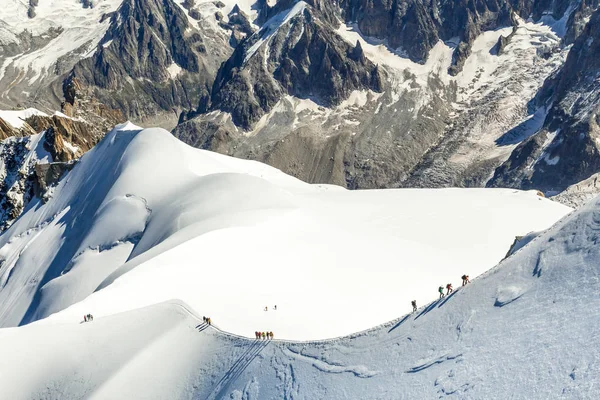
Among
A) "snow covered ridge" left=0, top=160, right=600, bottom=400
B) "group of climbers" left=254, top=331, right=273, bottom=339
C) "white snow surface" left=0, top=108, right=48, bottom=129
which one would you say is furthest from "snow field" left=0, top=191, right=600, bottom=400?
"white snow surface" left=0, top=108, right=48, bottom=129

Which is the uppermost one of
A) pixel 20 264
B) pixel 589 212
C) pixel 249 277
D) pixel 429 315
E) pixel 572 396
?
pixel 20 264

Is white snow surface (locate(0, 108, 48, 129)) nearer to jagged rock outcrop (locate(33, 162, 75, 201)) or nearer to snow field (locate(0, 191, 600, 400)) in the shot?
jagged rock outcrop (locate(33, 162, 75, 201))

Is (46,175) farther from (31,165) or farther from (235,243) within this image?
(235,243)

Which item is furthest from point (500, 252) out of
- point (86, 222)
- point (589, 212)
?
point (86, 222)

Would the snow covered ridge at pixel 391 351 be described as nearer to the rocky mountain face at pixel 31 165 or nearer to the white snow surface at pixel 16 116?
the rocky mountain face at pixel 31 165

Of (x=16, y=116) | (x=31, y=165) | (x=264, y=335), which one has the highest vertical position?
(x=16, y=116)

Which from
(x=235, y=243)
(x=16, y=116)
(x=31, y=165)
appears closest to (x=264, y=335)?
(x=235, y=243)

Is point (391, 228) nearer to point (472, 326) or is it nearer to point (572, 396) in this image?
point (472, 326)

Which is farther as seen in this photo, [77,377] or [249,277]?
[249,277]
